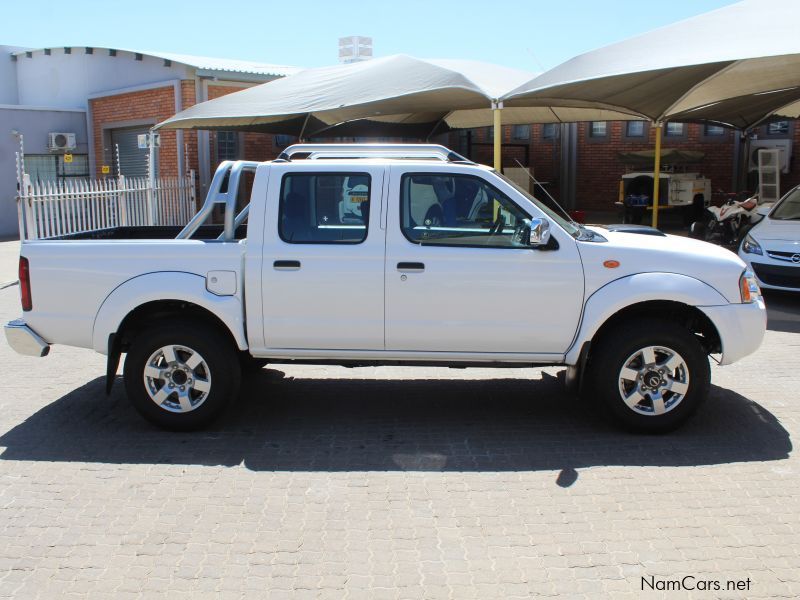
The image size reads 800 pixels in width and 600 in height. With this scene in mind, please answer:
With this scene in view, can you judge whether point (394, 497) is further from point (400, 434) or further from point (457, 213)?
point (457, 213)

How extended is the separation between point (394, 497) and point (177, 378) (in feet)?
6.38

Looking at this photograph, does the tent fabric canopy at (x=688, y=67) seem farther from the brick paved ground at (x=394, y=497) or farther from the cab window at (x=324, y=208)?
the cab window at (x=324, y=208)

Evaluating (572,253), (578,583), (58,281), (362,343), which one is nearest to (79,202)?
(58,281)

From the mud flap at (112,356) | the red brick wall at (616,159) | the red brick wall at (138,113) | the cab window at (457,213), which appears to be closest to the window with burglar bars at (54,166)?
the red brick wall at (138,113)

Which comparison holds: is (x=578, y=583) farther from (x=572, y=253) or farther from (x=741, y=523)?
(x=572, y=253)

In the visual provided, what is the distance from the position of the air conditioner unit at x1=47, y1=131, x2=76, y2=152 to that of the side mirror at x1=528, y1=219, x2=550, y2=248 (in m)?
20.2

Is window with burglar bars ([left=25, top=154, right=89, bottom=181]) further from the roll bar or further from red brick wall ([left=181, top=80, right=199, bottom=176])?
the roll bar

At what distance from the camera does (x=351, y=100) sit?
13.7 m

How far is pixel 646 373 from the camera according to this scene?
549 centimetres

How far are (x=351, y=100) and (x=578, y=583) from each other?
11.2 meters

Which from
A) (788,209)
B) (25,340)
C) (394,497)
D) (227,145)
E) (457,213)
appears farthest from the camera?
(227,145)

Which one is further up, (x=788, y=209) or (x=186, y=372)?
(x=788, y=209)

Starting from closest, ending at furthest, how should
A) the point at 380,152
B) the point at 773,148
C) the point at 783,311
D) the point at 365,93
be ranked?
the point at 380,152
the point at 783,311
the point at 365,93
the point at 773,148

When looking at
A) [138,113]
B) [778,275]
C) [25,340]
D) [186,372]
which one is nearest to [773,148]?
[778,275]
